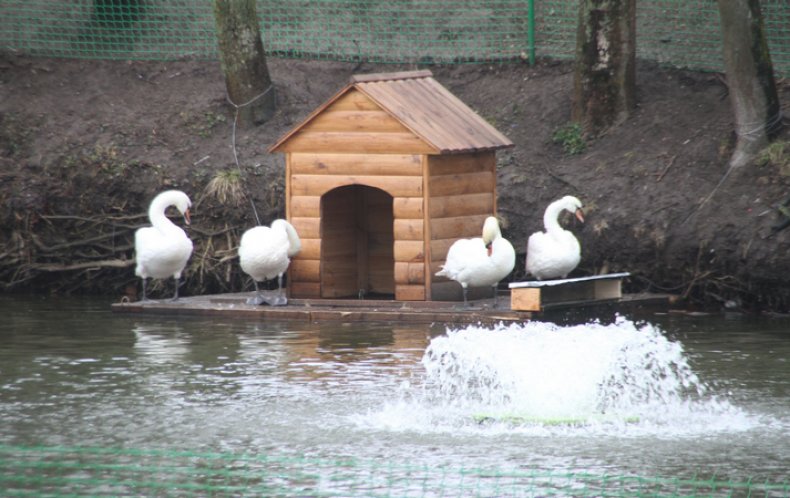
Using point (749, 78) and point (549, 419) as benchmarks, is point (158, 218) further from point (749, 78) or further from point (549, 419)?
point (549, 419)

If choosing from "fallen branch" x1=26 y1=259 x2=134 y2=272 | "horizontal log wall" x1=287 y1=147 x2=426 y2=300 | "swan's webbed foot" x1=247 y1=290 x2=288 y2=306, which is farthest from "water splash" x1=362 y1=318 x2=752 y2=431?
"fallen branch" x1=26 y1=259 x2=134 y2=272

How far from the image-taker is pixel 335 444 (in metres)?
8.16

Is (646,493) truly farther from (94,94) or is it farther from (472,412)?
(94,94)

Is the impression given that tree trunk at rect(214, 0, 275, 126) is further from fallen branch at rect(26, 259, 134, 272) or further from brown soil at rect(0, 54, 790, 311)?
fallen branch at rect(26, 259, 134, 272)

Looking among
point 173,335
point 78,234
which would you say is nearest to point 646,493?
point 173,335

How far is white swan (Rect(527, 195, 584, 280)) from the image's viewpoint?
1361 cm

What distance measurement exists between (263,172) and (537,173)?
3.24 meters

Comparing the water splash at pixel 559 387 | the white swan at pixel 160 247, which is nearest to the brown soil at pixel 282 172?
the white swan at pixel 160 247

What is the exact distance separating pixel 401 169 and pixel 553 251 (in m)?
1.70

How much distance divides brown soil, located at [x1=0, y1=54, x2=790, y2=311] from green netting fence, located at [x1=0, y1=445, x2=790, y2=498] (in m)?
6.80

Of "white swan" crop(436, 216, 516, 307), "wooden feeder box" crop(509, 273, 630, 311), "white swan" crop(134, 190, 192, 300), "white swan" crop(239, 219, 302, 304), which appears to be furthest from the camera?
"white swan" crop(134, 190, 192, 300)

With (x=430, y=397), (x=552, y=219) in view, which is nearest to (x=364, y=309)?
(x=552, y=219)

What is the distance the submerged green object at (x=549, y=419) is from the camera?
8.55 metres

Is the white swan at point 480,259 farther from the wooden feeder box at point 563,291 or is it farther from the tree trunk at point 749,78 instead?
the tree trunk at point 749,78
